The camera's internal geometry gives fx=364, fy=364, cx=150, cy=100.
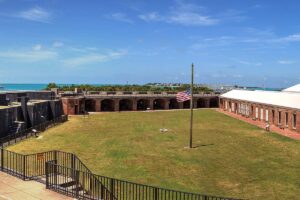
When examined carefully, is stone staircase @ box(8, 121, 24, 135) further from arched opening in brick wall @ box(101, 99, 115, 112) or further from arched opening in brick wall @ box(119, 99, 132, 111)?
arched opening in brick wall @ box(119, 99, 132, 111)

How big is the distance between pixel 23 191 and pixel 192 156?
1670 cm

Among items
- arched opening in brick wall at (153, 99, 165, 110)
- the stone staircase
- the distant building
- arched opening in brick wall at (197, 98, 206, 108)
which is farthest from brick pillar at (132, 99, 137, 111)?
the stone staircase

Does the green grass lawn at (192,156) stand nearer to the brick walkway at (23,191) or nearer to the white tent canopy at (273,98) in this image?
the white tent canopy at (273,98)

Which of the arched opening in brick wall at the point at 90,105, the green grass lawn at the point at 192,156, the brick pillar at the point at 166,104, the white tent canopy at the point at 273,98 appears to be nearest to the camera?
the green grass lawn at the point at 192,156

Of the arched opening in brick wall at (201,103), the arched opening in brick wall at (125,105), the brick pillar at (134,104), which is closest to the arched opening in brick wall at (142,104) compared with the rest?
the arched opening in brick wall at (125,105)

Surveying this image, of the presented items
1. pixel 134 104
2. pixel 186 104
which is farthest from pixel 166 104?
pixel 134 104

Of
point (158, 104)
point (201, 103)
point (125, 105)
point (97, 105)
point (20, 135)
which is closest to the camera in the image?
point (20, 135)

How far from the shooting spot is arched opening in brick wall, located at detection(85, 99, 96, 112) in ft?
248

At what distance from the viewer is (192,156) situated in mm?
30484

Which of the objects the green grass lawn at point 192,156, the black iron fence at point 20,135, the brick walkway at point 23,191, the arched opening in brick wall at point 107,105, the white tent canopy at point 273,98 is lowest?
the green grass lawn at point 192,156

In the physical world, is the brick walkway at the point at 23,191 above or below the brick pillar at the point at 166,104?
below

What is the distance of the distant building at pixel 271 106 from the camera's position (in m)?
47.9

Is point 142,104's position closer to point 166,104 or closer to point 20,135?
point 166,104

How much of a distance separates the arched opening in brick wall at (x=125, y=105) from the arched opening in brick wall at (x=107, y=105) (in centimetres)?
298
